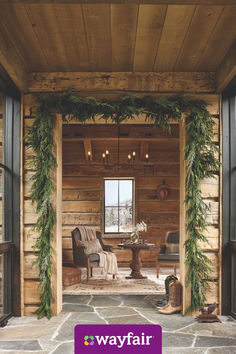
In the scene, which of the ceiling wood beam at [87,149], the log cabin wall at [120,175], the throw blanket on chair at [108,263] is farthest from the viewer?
the log cabin wall at [120,175]

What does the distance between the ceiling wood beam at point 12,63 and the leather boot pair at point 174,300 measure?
315cm

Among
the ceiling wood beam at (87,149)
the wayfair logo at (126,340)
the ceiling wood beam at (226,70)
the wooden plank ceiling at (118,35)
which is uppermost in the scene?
the wooden plank ceiling at (118,35)

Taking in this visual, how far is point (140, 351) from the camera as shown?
1.52 m

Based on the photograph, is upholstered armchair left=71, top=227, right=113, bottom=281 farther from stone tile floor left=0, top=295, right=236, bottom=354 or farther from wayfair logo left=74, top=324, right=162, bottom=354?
wayfair logo left=74, top=324, right=162, bottom=354

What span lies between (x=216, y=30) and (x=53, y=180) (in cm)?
257

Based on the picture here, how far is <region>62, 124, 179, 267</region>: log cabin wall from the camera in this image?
9602mm

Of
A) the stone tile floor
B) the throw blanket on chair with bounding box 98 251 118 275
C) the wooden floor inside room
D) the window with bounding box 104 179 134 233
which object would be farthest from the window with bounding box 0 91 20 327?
the window with bounding box 104 179 134 233

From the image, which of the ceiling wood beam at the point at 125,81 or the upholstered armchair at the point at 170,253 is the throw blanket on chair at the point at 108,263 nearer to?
the upholstered armchair at the point at 170,253

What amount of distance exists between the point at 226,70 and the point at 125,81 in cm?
127

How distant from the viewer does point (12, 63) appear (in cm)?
405

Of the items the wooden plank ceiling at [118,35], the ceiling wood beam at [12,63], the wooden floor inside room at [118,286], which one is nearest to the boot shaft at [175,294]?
the wooden floor inside room at [118,286]

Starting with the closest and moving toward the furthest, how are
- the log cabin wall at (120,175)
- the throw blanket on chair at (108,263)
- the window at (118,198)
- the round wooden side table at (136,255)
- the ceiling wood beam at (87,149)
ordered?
the throw blanket on chair at (108,263)
the round wooden side table at (136,255)
the ceiling wood beam at (87,149)
the log cabin wall at (120,175)
the window at (118,198)

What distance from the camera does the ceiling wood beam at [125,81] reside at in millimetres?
4824

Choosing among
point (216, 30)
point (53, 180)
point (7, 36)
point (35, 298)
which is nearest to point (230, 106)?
point (216, 30)
